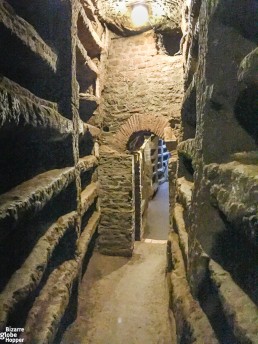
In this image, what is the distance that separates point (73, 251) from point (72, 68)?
1.68 meters

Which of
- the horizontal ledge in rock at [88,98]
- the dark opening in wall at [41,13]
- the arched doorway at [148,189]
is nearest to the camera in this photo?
the dark opening in wall at [41,13]

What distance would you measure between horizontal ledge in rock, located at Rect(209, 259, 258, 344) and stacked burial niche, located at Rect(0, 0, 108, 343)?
3.05 ft

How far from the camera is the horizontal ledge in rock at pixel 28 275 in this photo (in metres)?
1.27

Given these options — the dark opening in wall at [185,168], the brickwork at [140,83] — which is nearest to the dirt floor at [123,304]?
the dark opening in wall at [185,168]

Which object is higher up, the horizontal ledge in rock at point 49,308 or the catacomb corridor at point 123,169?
the catacomb corridor at point 123,169

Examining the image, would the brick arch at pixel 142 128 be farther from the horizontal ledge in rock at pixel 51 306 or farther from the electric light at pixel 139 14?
the horizontal ledge in rock at pixel 51 306

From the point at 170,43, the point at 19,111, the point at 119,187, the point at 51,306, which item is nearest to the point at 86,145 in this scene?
the point at 119,187

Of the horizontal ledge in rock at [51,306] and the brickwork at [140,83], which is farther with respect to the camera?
the brickwork at [140,83]

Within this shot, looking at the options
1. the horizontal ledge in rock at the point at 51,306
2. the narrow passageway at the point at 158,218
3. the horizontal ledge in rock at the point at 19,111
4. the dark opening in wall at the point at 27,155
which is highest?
the horizontal ledge in rock at the point at 19,111

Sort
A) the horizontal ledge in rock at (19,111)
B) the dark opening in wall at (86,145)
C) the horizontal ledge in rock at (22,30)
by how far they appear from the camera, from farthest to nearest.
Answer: the dark opening in wall at (86,145) → the horizontal ledge in rock at (22,30) → the horizontal ledge in rock at (19,111)

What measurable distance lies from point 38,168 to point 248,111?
158cm

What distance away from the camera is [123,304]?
3.27m

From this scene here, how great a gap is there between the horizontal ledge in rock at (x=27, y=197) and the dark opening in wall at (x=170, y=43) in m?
3.42

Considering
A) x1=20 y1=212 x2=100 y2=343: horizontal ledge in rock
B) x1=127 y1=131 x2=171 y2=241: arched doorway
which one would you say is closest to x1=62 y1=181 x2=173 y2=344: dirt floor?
x1=20 y1=212 x2=100 y2=343: horizontal ledge in rock
